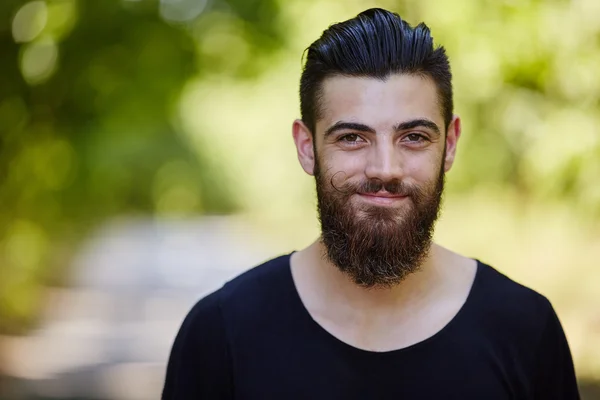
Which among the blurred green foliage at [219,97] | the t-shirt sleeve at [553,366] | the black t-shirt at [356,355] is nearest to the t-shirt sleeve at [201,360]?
the black t-shirt at [356,355]

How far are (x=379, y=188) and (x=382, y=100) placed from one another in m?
0.25

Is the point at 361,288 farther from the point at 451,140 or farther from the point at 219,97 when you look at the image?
the point at 219,97

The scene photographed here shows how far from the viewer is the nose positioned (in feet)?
8.21

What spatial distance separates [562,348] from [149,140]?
4.19m

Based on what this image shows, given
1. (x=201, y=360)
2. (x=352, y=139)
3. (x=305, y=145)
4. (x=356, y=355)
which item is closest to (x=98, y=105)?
(x=305, y=145)

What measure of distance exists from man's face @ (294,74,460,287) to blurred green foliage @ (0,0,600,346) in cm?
324

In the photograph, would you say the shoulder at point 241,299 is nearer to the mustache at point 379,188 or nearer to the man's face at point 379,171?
the man's face at point 379,171

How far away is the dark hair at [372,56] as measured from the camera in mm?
2631

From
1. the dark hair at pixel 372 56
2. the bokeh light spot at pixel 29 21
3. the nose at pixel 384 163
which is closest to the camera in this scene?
the nose at pixel 384 163

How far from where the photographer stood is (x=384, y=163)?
251 centimetres

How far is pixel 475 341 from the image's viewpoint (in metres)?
2.63

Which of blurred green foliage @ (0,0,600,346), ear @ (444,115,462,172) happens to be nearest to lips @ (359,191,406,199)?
ear @ (444,115,462,172)

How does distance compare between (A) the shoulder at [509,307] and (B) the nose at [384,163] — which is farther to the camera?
(A) the shoulder at [509,307]

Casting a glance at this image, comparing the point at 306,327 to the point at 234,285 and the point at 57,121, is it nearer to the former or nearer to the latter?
the point at 234,285
